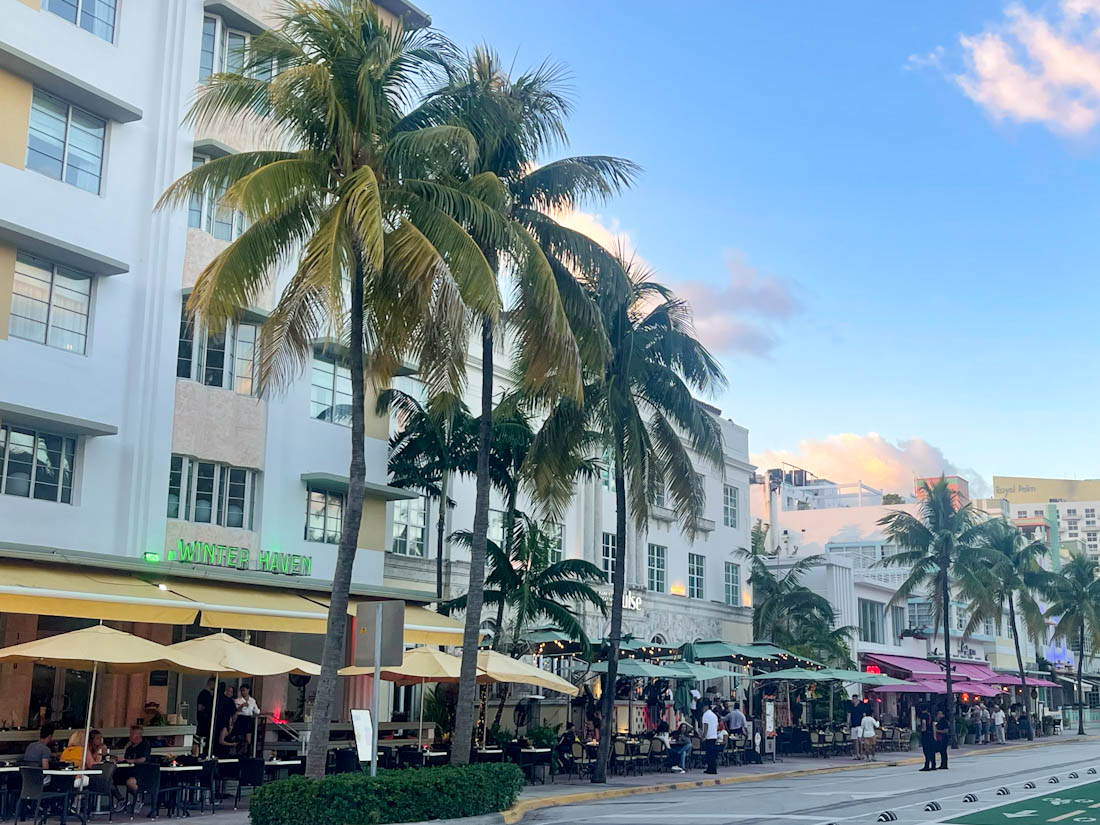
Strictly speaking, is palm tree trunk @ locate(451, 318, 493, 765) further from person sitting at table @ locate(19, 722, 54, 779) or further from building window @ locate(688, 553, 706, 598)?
building window @ locate(688, 553, 706, 598)

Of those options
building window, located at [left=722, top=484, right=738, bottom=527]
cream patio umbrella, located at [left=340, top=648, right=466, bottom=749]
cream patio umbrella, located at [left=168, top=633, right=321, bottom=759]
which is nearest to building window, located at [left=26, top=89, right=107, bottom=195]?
cream patio umbrella, located at [left=168, top=633, right=321, bottom=759]

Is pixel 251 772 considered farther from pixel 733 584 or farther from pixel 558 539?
pixel 733 584

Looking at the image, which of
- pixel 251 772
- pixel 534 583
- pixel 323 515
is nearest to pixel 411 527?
pixel 323 515

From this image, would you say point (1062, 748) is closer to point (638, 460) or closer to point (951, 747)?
point (951, 747)

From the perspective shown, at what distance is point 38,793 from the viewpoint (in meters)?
16.2

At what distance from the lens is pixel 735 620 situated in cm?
4806

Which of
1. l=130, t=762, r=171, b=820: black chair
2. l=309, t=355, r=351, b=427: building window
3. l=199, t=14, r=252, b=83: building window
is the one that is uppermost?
l=199, t=14, r=252, b=83: building window

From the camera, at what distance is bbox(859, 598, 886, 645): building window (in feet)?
182

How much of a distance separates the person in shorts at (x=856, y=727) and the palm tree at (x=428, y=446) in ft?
53.5

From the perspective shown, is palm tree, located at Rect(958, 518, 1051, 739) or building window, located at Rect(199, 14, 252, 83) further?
palm tree, located at Rect(958, 518, 1051, 739)

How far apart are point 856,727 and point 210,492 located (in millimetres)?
23651

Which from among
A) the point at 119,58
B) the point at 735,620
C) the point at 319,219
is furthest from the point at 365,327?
the point at 735,620

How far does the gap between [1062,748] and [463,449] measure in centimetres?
3300

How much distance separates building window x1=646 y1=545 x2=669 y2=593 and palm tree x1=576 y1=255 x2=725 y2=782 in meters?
14.7
